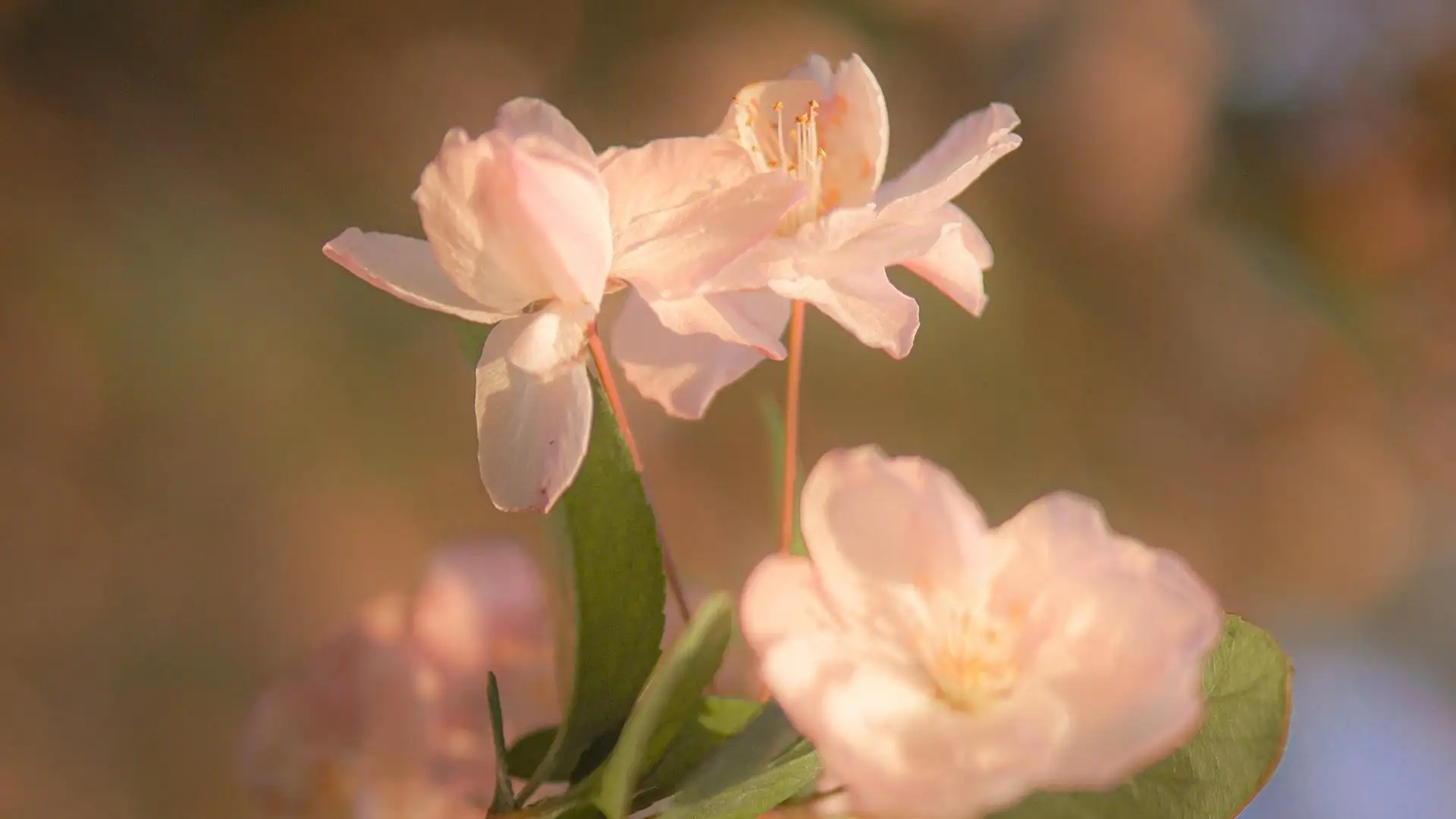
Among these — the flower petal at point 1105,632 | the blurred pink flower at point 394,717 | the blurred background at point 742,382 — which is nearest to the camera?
Result: the flower petal at point 1105,632

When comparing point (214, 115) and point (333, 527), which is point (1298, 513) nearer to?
point (333, 527)

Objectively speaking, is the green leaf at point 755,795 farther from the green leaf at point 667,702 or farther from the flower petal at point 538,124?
the flower petal at point 538,124

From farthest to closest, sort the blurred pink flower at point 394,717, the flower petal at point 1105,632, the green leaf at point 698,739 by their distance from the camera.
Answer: the blurred pink flower at point 394,717, the green leaf at point 698,739, the flower petal at point 1105,632

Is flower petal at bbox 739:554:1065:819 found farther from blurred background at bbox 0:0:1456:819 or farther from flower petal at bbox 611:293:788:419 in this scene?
blurred background at bbox 0:0:1456:819

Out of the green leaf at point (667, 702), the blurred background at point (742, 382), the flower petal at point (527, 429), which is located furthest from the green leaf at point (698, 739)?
the blurred background at point (742, 382)

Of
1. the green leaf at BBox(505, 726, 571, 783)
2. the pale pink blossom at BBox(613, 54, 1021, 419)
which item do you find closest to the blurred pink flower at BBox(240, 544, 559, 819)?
the green leaf at BBox(505, 726, 571, 783)

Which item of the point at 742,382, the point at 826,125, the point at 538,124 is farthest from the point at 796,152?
the point at 742,382

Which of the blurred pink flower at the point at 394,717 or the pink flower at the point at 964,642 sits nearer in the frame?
the pink flower at the point at 964,642
